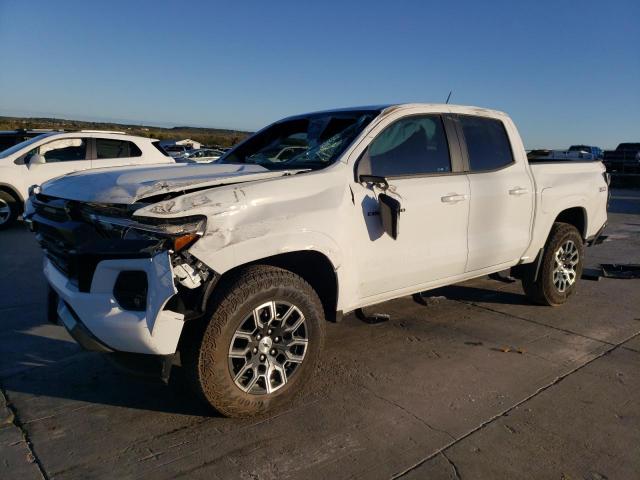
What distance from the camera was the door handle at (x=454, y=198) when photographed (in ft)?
13.9

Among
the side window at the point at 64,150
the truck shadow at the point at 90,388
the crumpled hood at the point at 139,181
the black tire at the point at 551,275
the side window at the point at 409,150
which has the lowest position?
the truck shadow at the point at 90,388

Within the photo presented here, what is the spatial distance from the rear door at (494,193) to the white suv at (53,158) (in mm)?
7308

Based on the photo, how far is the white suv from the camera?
A: 1023 cm

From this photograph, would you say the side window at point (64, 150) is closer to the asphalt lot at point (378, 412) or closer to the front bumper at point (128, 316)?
the asphalt lot at point (378, 412)

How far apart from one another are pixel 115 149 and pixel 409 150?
8.37 metres

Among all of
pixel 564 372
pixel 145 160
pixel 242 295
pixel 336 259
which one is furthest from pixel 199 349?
pixel 145 160

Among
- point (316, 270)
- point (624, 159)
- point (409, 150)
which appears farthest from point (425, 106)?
point (624, 159)

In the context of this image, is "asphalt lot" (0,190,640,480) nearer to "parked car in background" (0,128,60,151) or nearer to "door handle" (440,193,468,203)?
"door handle" (440,193,468,203)

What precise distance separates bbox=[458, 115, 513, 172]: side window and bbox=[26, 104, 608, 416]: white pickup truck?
0.02 meters

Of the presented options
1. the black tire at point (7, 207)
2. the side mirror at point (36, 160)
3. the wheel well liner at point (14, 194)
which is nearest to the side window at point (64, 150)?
the side mirror at point (36, 160)

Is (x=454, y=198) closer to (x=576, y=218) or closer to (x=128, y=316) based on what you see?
(x=576, y=218)

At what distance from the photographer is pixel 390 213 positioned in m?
3.77

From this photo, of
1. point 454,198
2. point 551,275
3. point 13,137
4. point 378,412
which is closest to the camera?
point 378,412

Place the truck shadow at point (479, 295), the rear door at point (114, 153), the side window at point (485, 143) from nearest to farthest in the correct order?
the side window at point (485, 143)
the truck shadow at point (479, 295)
the rear door at point (114, 153)
